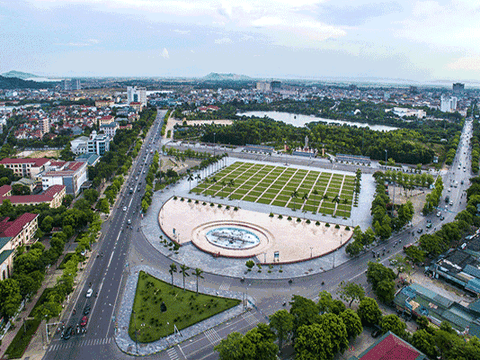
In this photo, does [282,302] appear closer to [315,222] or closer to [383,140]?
[315,222]

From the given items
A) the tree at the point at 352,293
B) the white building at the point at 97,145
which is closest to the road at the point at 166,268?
the tree at the point at 352,293

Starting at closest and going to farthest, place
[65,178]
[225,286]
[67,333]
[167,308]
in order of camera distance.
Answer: [67,333], [167,308], [225,286], [65,178]

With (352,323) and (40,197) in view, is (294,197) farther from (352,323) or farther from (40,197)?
(40,197)

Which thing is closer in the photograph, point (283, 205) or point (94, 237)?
point (94, 237)

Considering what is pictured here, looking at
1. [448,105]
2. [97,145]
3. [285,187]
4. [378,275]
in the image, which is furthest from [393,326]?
[448,105]

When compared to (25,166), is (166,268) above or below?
below

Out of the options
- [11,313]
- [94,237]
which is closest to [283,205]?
[94,237]

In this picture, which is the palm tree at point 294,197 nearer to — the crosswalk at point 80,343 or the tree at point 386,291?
the tree at point 386,291

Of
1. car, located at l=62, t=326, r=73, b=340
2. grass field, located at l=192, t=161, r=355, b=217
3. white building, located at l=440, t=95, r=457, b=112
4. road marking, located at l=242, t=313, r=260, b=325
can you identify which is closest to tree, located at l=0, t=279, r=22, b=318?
car, located at l=62, t=326, r=73, b=340
